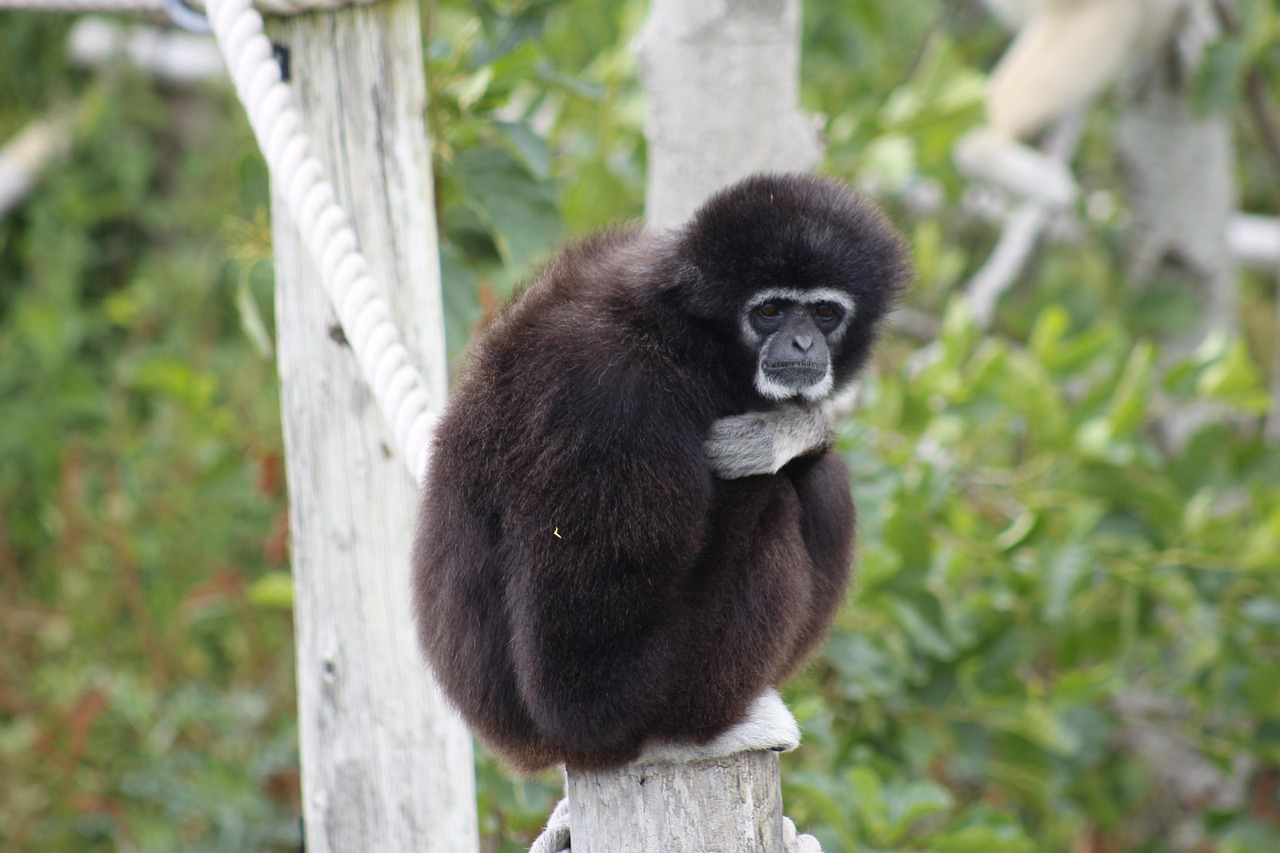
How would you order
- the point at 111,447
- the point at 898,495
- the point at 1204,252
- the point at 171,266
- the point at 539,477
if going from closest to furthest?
1. the point at 539,477
2. the point at 898,495
3. the point at 1204,252
4. the point at 111,447
5. the point at 171,266

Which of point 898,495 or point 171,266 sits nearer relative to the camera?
point 898,495

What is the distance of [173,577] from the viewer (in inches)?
214

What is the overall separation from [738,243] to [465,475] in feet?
1.75

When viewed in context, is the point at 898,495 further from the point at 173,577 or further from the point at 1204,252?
the point at 173,577

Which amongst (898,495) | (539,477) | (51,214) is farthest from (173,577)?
(539,477)

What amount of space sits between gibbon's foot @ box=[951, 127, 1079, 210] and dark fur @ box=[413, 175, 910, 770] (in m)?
3.41

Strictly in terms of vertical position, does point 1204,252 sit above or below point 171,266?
below

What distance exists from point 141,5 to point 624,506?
1.35 metres

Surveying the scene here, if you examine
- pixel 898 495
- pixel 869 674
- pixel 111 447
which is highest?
pixel 111 447

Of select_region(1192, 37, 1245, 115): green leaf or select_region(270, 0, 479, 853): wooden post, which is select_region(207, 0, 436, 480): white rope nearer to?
select_region(270, 0, 479, 853): wooden post

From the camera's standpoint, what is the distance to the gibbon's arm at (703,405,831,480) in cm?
184

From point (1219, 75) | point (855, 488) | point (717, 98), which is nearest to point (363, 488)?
point (717, 98)

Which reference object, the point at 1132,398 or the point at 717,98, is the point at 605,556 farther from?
the point at 1132,398

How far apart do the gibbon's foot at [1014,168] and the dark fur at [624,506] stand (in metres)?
3.41
